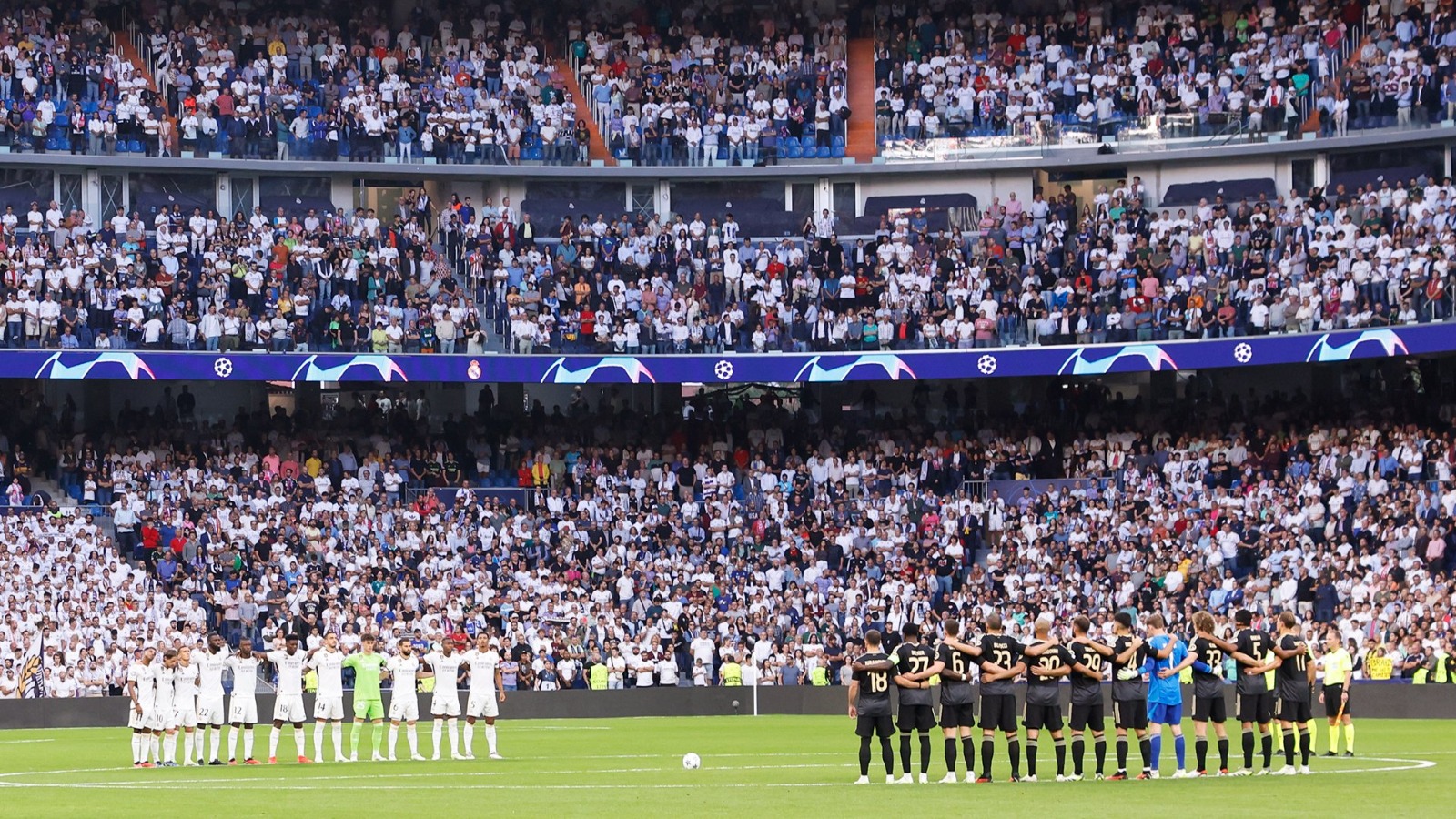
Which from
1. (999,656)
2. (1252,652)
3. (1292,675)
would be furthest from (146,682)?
(1292,675)

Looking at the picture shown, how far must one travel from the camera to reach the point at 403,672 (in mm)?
32500

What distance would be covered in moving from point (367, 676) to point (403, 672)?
1.84 ft

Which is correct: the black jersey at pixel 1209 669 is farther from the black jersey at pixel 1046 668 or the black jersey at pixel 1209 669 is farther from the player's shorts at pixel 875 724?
the player's shorts at pixel 875 724

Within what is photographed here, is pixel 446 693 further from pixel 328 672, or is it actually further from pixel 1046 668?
pixel 1046 668

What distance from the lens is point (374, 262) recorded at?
52.7 meters

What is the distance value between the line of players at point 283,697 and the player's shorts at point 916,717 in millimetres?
8853

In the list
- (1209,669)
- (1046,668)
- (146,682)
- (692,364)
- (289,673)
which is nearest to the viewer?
(1046,668)

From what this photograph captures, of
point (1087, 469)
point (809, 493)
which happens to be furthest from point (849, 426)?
point (1087, 469)

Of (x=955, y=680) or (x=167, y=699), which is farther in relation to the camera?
(x=167, y=699)

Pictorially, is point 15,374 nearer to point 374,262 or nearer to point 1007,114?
point 374,262

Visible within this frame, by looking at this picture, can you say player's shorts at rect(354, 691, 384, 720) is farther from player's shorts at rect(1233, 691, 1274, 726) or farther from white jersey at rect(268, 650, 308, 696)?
player's shorts at rect(1233, 691, 1274, 726)

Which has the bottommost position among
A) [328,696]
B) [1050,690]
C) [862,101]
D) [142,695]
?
[328,696]

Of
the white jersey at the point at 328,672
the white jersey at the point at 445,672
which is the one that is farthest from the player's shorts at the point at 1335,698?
the white jersey at the point at 328,672

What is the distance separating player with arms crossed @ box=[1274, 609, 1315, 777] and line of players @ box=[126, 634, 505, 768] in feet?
37.5
